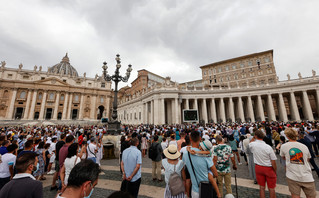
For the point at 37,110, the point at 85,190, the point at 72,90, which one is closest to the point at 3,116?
the point at 37,110

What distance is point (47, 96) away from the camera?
139ft

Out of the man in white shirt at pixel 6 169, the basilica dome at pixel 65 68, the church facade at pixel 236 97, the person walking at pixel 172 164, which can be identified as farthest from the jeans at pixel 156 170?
the basilica dome at pixel 65 68

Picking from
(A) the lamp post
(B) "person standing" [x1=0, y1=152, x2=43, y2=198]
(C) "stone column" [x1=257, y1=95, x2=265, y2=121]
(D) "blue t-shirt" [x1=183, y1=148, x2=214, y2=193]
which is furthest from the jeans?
(C) "stone column" [x1=257, y1=95, x2=265, y2=121]

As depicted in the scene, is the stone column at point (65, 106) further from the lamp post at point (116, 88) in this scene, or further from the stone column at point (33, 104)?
the lamp post at point (116, 88)

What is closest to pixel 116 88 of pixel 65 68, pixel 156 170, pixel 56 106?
pixel 156 170

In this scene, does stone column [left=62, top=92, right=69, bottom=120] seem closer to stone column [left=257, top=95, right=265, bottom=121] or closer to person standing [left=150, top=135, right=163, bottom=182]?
person standing [left=150, top=135, right=163, bottom=182]

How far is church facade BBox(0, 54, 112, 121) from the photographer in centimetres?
3872

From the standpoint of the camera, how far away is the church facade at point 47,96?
127 ft

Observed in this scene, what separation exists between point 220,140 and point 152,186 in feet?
9.63

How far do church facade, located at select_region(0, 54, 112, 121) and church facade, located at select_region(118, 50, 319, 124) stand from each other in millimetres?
14000

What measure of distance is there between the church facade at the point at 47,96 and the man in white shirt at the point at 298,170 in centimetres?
5242

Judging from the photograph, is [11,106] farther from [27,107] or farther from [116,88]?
[116,88]

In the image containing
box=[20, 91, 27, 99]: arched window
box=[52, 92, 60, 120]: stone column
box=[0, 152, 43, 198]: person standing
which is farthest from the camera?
box=[52, 92, 60, 120]: stone column

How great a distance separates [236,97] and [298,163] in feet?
107
